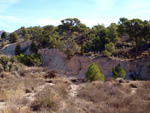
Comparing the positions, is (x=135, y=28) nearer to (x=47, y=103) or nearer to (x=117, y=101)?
(x=117, y=101)

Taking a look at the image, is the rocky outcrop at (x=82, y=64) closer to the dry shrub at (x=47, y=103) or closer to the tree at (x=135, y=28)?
the tree at (x=135, y=28)

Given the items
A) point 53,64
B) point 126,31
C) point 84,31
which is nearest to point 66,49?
point 53,64

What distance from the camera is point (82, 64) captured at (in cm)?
2528

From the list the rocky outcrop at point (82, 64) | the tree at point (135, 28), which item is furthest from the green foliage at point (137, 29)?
the rocky outcrop at point (82, 64)

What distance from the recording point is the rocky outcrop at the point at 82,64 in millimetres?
20272

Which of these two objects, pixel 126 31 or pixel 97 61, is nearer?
pixel 126 31

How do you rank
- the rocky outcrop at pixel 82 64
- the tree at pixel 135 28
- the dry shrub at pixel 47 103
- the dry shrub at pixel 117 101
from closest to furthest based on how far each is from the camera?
1. the dry shrub at pixel 117 101
2. the dry shrub at pixel 47 103
3. the rocky outcrop at pixel 82 64
4. the tree at pixel 135 28

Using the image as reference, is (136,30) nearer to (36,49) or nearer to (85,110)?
(85,110)

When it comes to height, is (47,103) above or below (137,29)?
below

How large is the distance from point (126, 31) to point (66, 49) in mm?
10360

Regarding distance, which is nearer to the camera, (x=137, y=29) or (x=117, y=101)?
(x=117, y=101)

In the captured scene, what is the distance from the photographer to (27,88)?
26.0ft

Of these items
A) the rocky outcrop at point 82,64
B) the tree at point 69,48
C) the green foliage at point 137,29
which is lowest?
the rocky outcrop at point 82,64

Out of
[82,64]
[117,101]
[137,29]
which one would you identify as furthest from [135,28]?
[117,101]
